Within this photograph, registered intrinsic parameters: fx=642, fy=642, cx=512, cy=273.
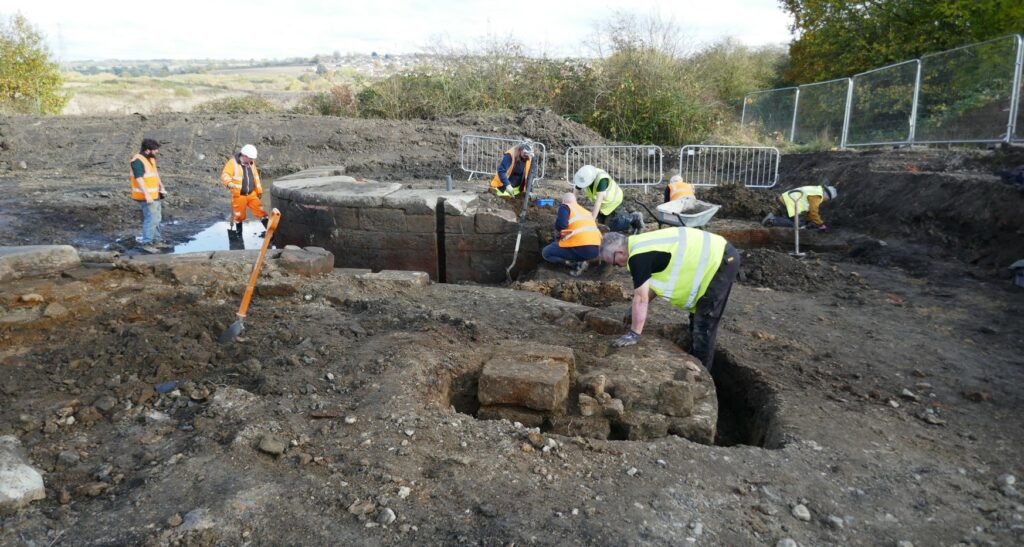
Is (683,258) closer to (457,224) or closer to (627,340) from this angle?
(627,340)

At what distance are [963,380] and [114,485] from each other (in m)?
5.45

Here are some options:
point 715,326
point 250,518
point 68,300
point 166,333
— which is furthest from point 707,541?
point 68,300

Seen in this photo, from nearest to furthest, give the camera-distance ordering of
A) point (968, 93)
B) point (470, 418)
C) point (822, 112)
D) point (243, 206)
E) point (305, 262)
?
1. point (470, 418)
2. point (305, 262)
3. point (243, 206)
4. point (968, 93)
5. point (822, 112)

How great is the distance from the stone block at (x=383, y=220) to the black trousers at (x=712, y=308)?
12.8ft

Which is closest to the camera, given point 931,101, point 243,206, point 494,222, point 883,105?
point 494,222

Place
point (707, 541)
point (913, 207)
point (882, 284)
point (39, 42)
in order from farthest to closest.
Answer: point (39, 42) < point (913, 207) < point (882, 284) < point (707, 541)

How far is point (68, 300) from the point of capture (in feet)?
16.0

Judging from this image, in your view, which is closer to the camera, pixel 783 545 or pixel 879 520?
pixel 783 545

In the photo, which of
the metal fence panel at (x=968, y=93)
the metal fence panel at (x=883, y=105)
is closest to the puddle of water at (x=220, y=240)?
the metal fence panel at (x=968, y=93)

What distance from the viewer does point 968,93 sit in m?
10.7

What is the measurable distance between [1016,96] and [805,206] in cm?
380

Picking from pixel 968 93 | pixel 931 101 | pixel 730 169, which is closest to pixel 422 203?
pixel 968 93

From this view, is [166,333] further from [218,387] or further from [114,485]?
[114,485]

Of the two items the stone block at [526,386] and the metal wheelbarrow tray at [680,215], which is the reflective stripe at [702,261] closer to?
the stone block at [526,386]
